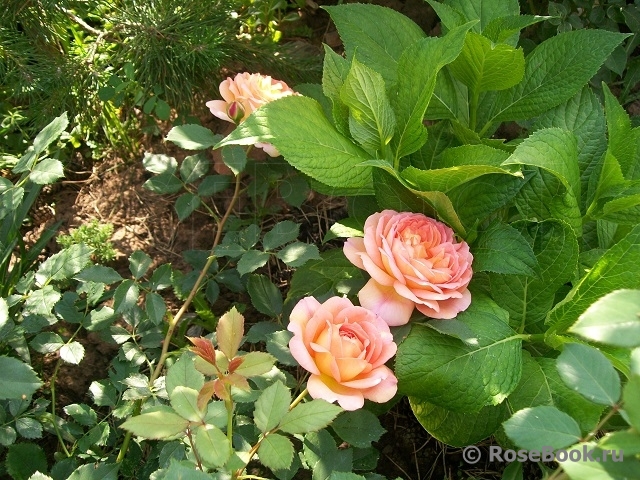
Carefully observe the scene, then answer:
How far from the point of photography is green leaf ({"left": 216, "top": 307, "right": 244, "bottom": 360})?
0.71 metres

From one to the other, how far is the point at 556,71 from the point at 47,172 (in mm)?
A: 935

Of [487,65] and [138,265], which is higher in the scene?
[487,65]

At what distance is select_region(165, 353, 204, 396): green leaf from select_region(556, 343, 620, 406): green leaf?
16.1 inches

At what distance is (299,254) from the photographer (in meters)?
1.06

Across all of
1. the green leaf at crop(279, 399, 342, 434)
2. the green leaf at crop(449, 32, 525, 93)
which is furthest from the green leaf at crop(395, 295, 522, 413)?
the green leaf at crop(449, 32, 525, 93)

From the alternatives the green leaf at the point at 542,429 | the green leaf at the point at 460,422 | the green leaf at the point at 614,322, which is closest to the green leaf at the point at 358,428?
the green leaf at the point at 460,422

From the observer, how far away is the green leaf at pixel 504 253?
0.90 meters

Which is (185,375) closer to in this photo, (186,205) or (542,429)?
(542,429)

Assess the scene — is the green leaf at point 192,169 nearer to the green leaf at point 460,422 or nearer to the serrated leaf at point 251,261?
the serrated leaf at point 251,261

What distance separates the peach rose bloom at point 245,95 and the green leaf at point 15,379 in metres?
0.54

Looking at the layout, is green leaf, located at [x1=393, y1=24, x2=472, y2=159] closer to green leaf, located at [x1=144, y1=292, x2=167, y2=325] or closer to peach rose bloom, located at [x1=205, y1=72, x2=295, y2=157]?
peach rose bloom, located at [x1=205, y1=72, x2=295, y2=157]

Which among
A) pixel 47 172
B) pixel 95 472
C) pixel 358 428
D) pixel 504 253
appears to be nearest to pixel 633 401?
pixel 504 253

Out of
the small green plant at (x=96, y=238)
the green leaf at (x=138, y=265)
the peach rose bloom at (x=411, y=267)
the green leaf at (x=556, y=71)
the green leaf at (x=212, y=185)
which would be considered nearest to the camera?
the peach rose bloom at (x=411, y=267)

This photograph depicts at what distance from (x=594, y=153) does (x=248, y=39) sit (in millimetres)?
976
